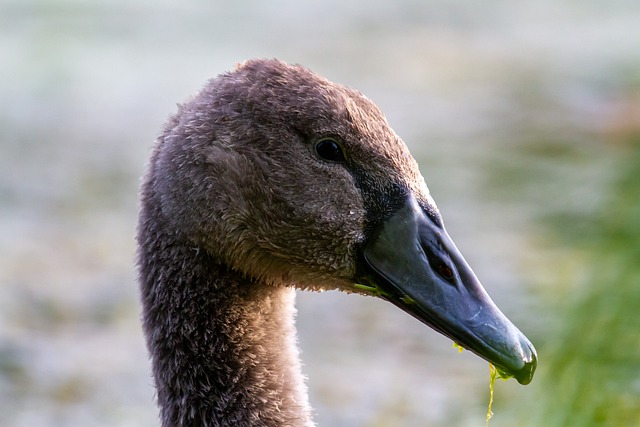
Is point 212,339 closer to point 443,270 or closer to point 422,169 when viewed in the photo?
point 443,270

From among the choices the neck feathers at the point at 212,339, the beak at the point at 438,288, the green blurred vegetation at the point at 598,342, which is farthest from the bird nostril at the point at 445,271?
the green blurred vegetation at the point at 598,342

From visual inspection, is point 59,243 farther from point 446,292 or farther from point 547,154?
point 446,292

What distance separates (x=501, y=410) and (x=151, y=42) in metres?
6.54

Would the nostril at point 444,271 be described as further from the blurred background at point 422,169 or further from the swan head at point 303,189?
the blurred background at point 422,169

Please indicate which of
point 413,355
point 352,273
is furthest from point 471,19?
point 352,273

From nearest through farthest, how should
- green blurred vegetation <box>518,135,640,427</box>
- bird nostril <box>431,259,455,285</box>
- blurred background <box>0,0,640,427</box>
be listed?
1. bird nostril <box>431,259,455,285</box>
2. green blurred vegetation <box>518,135,640,427</box>
3. blurred background <box>0,0,640,427</box>

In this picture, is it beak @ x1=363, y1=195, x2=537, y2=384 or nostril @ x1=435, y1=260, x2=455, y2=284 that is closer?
beak @ x1=363, y1=195, x2=537, y2=384

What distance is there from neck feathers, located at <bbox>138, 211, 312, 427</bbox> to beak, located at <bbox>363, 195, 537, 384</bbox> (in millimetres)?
444

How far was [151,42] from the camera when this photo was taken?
11.4m

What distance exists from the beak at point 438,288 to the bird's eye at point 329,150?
269mm

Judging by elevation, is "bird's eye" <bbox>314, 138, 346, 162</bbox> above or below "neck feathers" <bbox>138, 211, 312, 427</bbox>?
above

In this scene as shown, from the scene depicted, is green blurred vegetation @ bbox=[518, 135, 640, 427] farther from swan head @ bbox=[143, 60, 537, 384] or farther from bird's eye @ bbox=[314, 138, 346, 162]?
bird's eye @ bbox=[314, 138, 346, 162]

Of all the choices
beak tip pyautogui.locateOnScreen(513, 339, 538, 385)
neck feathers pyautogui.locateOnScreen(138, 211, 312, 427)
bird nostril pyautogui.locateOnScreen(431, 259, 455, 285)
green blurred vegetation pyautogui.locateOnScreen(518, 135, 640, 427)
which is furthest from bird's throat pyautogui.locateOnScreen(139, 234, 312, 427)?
green blurred vegetation pyautogui.locateOnScreen(518, 135, 640, 427)

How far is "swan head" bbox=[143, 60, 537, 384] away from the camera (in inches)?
152
